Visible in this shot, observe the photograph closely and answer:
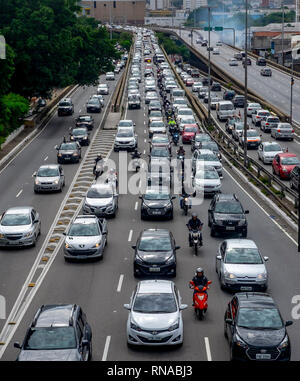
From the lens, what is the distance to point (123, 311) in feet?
74.6

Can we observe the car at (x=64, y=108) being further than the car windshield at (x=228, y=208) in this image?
Yes

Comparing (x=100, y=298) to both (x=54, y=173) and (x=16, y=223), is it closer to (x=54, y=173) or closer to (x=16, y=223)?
(x=16, y=223)

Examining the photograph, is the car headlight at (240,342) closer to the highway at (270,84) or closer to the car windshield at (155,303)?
the car windshield at (155,303)

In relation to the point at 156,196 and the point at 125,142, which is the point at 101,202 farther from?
the point at 125,142

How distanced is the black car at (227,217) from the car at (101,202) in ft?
16.8

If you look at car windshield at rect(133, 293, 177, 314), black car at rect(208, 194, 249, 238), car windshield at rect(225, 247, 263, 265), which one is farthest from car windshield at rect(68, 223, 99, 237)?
car windshield at rect(133, 293, 177, 314)

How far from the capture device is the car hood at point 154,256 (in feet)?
84.7

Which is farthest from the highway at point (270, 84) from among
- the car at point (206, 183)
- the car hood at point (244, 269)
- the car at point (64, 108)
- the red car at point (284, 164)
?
the car hood at point (244, 269)

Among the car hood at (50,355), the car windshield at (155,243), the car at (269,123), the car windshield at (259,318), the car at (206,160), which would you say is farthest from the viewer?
the car at (269,123)

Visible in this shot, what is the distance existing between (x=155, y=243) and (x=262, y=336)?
9052 mm

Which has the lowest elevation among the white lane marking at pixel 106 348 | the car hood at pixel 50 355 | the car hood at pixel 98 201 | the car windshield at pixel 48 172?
the white lane marking at pixel 106 348

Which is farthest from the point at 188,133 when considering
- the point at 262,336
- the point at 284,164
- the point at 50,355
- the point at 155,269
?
the point at 50,355

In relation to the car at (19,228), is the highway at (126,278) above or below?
below
